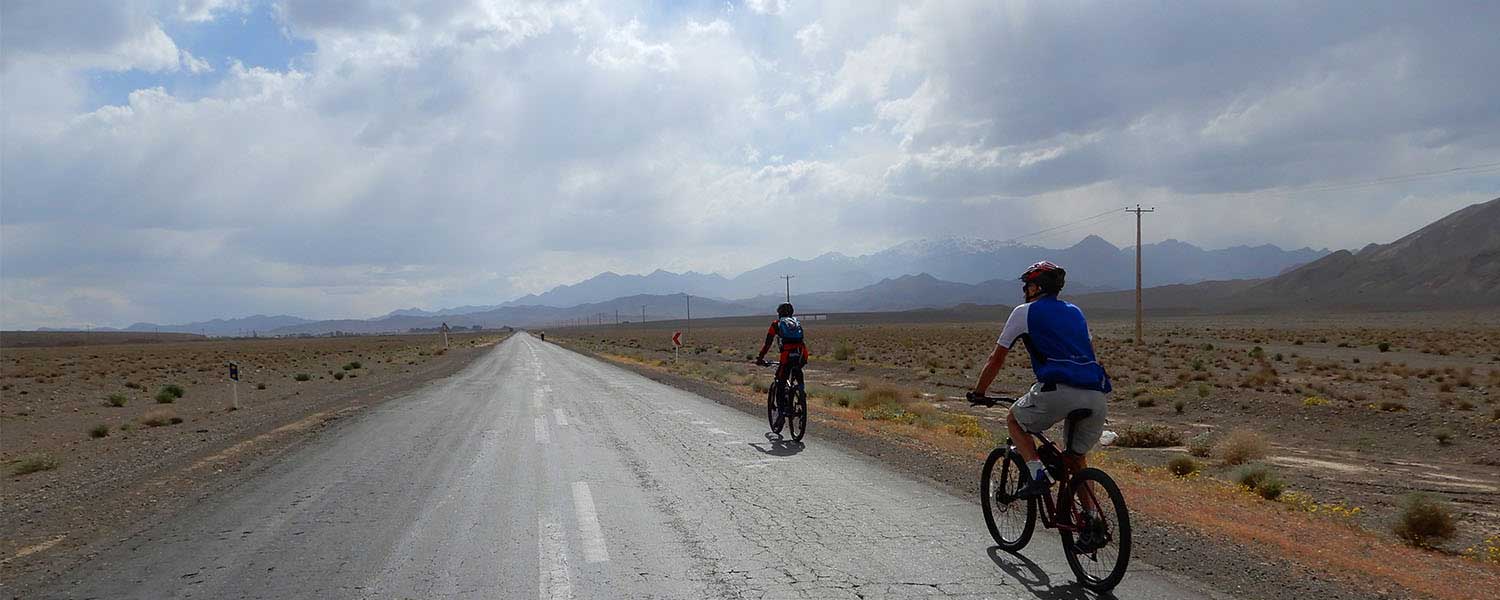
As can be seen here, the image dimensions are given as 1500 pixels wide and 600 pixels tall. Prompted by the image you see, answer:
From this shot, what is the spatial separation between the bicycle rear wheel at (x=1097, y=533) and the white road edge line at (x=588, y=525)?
10.7 feet

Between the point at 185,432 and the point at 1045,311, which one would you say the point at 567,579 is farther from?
the point at 185,432

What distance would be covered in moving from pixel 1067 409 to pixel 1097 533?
0.79 meters

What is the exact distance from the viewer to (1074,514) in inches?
221

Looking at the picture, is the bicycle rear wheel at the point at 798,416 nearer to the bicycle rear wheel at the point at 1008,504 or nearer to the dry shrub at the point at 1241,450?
the bicycle rear wheel at the point at 1008,504

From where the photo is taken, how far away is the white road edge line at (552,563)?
545 centimetres

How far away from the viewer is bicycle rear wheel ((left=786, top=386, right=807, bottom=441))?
12.4 m

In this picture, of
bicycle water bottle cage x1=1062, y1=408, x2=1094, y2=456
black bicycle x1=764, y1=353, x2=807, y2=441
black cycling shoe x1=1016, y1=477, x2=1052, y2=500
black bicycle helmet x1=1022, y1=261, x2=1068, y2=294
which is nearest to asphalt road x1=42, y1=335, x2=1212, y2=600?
black cycling shoe x1=1016, y1=477, x2=1052, y2=500

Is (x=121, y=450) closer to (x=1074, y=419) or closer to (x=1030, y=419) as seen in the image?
(x=1030, y=419)

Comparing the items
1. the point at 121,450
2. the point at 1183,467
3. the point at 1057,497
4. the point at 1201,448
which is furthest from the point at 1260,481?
the point at 121,450

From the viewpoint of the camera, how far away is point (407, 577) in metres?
5.81

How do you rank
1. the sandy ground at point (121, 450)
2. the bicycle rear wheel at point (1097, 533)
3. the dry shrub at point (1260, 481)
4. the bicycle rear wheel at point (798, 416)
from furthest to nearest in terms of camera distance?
1. the bicycle rear wheel at point (798, 416)
2. the dry shrub at point (1260, 481)
3. the sandy ground at point (121, 450)
4. the bicycle rear wheel at point (1097, 533)

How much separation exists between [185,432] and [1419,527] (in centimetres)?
1963

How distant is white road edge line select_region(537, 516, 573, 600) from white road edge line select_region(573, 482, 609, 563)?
0.17m

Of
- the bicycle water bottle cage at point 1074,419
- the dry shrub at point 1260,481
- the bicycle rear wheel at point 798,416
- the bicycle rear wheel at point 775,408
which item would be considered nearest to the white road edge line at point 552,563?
the bicycle water bottle cage at point 1074,419
